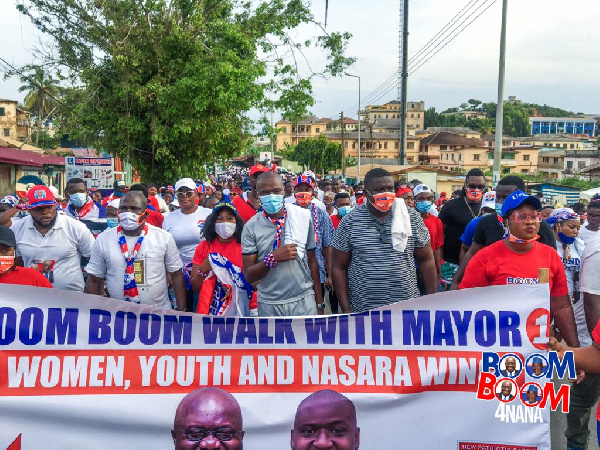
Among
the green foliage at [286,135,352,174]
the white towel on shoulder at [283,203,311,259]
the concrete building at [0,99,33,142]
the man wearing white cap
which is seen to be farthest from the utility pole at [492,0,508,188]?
the green foliage at [286,135,352,174]

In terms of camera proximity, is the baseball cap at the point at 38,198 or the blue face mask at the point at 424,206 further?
the blue face mask at the point at 424,206

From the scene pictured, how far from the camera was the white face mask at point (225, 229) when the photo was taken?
507 centimetres

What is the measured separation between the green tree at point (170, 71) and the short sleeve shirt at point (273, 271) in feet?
38.9

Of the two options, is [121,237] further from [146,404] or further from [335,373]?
[335,373]

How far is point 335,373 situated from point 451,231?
3.80 m

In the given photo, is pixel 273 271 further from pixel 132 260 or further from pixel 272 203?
pixel 132 260

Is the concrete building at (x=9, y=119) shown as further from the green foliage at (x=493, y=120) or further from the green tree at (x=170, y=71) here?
the green foliage at (x=493, y=120)

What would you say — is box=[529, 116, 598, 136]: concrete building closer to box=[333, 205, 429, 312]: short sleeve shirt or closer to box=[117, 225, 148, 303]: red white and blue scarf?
box=[333, 205, 429, 312]: short sleeve shirt

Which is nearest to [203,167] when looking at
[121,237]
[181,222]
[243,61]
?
[243,61]

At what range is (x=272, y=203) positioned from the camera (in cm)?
459

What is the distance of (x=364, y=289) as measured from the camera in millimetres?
4668

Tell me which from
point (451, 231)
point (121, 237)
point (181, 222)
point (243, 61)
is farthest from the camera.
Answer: point (243, 61)

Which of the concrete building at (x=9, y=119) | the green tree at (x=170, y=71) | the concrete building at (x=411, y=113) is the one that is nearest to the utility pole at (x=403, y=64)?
the green tree at (x=170, y=71)

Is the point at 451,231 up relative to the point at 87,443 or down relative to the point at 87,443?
up
